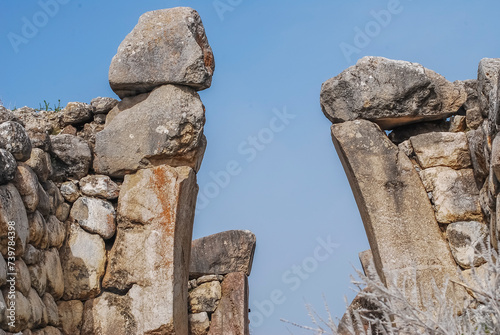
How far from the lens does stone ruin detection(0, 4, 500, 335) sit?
16.9ft

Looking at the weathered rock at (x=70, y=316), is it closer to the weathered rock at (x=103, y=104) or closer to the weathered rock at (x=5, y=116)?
the weathered rock at (x=5, y=116)

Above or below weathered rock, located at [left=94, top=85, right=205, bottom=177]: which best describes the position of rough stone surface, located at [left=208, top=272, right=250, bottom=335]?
below

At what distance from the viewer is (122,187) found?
18.3ft

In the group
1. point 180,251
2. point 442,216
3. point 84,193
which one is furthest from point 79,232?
point 442,216

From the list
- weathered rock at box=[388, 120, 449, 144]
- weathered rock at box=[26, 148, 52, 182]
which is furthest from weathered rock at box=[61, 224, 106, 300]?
weathered rock at box=[388, 120, 449, 144]

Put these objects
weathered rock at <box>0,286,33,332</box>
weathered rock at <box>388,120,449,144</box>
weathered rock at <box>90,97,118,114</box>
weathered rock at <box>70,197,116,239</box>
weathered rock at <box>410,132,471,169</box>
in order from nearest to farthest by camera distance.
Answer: weathered rock at <box>0,286,33,332</box>
weathered rock at <box>70,197,116,239</box>
weathered rock at <box>410,132,471,169</box>
weathered rock at <box>90,97,118,114</box>
weathered rock at <box>388,120,449,144</box>

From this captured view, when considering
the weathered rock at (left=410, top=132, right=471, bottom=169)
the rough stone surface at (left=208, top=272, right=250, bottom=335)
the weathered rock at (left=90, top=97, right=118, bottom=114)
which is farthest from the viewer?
the rough stone surface at (left=208, top=272, right=250, bottom=335)

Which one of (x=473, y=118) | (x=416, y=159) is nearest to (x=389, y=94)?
(x=416, y=159)

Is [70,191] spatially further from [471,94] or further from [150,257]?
[471,94]

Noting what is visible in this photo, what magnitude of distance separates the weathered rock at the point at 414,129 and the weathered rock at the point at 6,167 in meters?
3.46

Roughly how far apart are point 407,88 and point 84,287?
3.28 metres

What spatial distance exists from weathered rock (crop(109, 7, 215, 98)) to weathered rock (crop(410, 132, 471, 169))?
6.58ft

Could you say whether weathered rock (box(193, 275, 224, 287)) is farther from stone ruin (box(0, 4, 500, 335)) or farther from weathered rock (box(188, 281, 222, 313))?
stone ruin (box(0, 4, 500, 335))

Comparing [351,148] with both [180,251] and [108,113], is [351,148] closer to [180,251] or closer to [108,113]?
[180,251]
